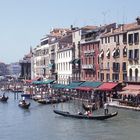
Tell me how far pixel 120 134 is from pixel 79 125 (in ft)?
18.9

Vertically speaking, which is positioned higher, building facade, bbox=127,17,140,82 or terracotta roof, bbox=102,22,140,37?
terracotta roof, bbox=102,22,140,37

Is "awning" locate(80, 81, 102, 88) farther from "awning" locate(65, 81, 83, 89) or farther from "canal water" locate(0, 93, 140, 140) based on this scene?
"canal water" locate(0, 93, 140, 140)

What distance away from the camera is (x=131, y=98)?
1996 inches

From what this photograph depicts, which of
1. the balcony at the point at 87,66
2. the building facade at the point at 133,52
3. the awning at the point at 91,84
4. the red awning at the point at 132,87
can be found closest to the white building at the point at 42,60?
the balcony at the point at 87,66

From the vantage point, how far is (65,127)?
3812 centimetres

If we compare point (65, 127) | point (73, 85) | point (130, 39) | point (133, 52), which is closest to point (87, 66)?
point (73, 85)

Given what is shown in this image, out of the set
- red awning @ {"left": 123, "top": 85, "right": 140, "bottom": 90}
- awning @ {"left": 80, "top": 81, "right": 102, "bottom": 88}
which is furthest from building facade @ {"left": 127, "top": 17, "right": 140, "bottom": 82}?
awning @ {"left": 80, "top": 81, "right": 102, "bottom": 88}

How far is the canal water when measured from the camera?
3356 cm

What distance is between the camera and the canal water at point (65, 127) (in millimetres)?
33562

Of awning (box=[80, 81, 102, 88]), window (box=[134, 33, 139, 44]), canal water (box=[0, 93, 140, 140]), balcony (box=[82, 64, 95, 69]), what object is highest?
window (box=[134, 33, 139, 44])

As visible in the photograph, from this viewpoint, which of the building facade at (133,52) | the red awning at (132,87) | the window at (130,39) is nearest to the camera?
the red awning at (132,87)

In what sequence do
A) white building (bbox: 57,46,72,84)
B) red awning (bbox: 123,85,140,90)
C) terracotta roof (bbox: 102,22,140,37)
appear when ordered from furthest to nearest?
white building (bbox: 57,46,72,84)
terracotta roof (bbox: 102,22,140,37)
red awning (bbox: 123,85,140,90)

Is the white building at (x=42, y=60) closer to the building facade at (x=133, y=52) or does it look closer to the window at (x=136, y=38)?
the building facade at (x=133, y=52)

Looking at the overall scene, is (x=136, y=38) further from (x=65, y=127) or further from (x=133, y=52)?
(x=65, y=127)
